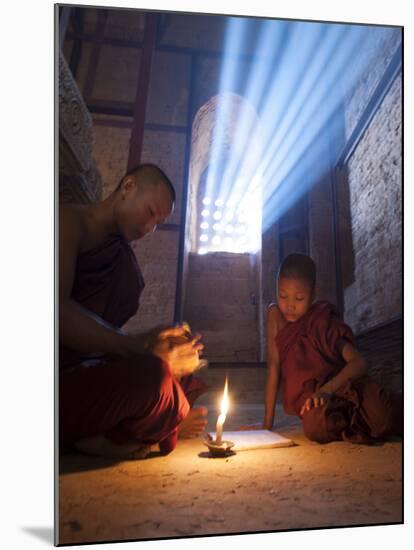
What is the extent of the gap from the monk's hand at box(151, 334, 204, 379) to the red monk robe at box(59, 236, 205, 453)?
5 centimetres

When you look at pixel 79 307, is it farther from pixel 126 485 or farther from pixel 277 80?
pixel 277 80

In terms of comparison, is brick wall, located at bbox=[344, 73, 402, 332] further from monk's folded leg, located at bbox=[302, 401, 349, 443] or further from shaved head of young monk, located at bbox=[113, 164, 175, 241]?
shaved head of young monk, located at bbox=[113, 164, 175, 241]

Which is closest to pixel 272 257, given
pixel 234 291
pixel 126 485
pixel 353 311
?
pixel 234 291

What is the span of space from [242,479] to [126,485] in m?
0.72

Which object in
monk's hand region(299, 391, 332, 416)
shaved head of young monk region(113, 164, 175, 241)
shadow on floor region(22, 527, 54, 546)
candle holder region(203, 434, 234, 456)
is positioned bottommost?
shadow on floor region(22, 527, 54, 546)

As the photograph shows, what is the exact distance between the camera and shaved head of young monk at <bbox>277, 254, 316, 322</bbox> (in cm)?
396

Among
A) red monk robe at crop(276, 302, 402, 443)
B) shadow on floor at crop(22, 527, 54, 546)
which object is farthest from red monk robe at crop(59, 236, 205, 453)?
red monk robe at crop(276, 302, 402, 443)

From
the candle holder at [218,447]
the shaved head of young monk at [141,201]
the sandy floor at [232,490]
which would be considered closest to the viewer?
the sandy floor at [232,490]

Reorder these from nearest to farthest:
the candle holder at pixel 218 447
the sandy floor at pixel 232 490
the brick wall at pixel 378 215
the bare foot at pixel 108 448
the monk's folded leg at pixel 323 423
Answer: the sandy floor at pixel 232 490, the bare foot at pixel 108 448, the candle holder at pixel 218 447, the monk's folded leg at pixel 323 423, the brick wall at pixel 378 215

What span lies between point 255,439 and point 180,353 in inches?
29.8

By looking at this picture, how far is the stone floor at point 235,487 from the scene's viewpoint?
3369 millimetres

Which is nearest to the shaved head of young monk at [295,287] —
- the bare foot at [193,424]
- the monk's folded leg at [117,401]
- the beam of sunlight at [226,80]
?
the beam of sunlight at [226,80]

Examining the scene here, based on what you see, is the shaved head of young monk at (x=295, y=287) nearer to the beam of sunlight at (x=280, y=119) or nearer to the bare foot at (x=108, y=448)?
the beam of sunlight at (x=280, y=119)

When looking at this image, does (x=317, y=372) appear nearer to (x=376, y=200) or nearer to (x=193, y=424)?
(x=193, y=424)
